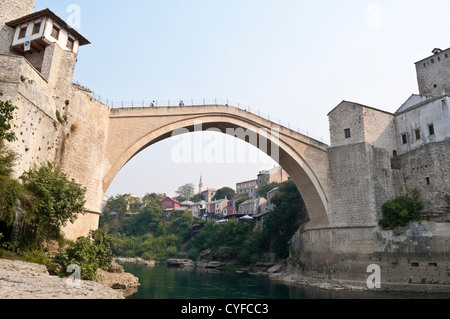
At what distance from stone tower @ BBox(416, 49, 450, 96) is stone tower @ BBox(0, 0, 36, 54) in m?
31.2

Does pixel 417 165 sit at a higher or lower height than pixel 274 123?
lower

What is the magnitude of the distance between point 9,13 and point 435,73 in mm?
32452

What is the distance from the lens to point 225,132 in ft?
69.0

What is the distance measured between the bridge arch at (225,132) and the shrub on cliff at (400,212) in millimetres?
3340

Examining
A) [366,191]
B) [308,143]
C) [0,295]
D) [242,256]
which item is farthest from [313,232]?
[0,295]

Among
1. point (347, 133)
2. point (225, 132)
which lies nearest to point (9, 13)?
point (225, 132)

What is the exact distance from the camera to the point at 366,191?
1906 centimetres

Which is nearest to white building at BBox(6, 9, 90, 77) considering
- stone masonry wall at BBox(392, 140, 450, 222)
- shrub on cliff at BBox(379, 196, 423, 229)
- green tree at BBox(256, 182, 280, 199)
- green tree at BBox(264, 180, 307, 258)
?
shrub on cliff at BBox(379, 196, 423, 229)

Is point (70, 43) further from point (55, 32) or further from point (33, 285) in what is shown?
point (33, 285)

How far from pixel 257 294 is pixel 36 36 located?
51.8ft

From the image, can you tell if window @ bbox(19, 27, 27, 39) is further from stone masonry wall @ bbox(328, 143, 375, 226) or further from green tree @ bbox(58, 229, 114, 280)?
stone masonry wall @ bbox(328, 143, 375, 226)

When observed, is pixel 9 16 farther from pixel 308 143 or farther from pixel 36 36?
pixel 308 143

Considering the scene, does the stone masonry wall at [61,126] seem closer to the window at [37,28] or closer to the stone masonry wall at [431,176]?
the window at [37,28]

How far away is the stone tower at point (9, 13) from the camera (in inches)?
640
